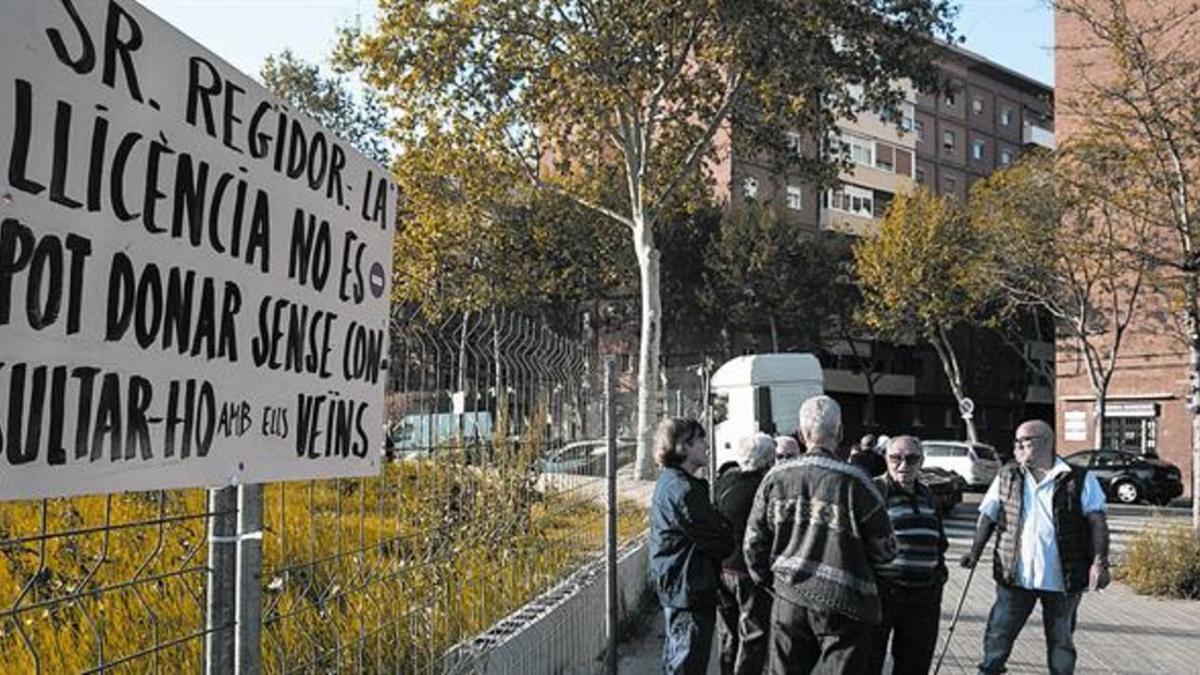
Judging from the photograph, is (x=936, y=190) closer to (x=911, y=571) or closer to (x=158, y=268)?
(x=911, y=571)

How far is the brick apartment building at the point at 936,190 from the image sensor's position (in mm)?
56438

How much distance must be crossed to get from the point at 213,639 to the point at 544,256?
31548mm

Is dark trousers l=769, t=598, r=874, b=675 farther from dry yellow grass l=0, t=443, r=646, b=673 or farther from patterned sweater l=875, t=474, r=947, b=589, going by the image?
dry yellow grass l=0, t=443, r=646, b=673

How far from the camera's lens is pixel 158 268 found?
2176 mm

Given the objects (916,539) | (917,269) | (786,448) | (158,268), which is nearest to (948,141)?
(917,269)

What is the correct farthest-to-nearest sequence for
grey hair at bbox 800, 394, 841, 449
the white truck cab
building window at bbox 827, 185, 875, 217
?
building window at bbox 827, 185, 875, 217 → the white truck cab → grey hair at bbox 800, 394, 841, 449

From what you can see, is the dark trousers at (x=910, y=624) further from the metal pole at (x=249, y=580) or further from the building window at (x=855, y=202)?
the building window at (x=855, y=202)

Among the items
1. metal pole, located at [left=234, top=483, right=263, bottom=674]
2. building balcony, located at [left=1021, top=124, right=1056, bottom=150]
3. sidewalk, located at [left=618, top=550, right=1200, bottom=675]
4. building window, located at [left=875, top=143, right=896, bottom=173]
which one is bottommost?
sidewalk, located at [left=618, top=550, right=1200, bottom=675]

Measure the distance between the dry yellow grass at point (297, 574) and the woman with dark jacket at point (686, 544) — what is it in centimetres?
122

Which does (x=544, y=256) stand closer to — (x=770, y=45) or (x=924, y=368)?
(x=770, y=45)

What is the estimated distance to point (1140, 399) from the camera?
43094 millimetres

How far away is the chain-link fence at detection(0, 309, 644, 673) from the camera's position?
8.89 ft

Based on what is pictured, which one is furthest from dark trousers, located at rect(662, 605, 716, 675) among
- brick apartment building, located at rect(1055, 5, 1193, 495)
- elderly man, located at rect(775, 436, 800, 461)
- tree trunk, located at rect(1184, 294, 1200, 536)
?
brick apartment building, located at rect(1055, 5, 1193, 495)

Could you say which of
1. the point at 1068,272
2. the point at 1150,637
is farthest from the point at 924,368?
the point at 1150,637
